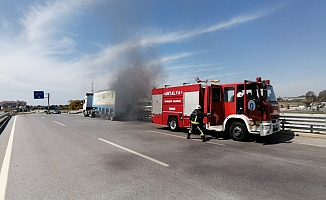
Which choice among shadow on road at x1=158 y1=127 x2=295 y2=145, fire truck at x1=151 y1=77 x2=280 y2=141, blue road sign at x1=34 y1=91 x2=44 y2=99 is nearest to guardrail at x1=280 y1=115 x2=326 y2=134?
shadow on road at x1=158 y1=127 x2=295 y2=145

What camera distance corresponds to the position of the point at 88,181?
4.40 meters

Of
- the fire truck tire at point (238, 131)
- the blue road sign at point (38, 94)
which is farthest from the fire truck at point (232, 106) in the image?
the blue road sign at point (38, 94)

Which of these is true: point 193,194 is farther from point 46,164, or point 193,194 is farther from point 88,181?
point 46,164

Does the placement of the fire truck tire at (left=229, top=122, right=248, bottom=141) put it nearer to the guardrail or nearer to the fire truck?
the fire truck

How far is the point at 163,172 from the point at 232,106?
5763 mm

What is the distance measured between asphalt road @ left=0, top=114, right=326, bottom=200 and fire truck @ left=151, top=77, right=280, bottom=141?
1320mm

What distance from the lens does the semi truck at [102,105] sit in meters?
23.7

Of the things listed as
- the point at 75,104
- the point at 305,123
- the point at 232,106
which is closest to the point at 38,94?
the point at 75,104

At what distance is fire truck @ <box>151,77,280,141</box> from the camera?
8.88 m

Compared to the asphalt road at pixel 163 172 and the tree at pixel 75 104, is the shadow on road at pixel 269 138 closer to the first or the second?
the asphalt road at pixel 163 172

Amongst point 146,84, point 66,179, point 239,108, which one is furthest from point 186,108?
point 146,84

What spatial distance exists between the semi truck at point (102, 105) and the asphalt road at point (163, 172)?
626 inches

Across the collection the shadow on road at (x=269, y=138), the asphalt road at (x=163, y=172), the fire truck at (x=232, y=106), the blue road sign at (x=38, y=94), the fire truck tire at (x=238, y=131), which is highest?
the blue road sign at (x=38, y=94)

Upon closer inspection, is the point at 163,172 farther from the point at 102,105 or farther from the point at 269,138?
the point at 102,105
